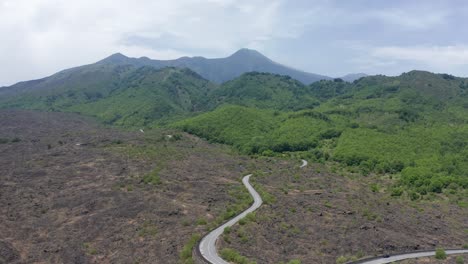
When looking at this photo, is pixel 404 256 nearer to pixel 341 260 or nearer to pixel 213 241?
pixel 341 260

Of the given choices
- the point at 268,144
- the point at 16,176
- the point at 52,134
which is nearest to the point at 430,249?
the point at 16,176

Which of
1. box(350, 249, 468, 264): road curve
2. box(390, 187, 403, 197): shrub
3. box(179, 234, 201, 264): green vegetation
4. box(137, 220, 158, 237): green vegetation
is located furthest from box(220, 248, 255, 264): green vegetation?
box(390, 187, 403, 197): shrub

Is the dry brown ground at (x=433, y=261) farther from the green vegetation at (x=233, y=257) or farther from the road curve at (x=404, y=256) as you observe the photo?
the green vegetation at (x=233, y=257)

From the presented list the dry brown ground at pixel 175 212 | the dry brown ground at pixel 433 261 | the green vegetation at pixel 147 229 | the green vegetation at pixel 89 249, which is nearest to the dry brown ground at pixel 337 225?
the dry brown ground at pixel 175 212

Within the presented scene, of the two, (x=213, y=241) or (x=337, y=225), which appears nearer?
(x=213, y=241)

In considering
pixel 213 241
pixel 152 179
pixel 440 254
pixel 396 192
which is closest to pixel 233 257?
pixel 213 241

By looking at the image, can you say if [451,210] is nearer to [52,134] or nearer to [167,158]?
[167,158]

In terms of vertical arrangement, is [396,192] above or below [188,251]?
below
